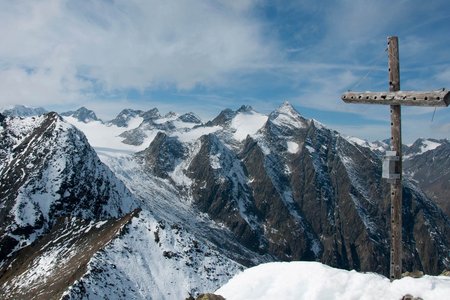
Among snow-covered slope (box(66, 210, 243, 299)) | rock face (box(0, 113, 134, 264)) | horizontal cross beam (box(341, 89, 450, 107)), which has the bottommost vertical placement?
snow-covered slope (box(66, 210, 243, 299))

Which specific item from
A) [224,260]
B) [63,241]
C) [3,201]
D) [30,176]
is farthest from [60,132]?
[224,260]

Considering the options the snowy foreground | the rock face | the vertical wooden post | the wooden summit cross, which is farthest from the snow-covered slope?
the wooden summit cross

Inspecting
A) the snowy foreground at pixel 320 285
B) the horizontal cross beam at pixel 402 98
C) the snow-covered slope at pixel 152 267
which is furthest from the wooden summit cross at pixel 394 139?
the snow-covered slope at pixel 152 267

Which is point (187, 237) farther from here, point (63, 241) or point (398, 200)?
point (398, 200)

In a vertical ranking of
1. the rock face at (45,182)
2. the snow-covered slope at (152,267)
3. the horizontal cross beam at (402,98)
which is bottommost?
the snow-covered slope at (152,267)

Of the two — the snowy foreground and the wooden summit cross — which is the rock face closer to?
the snowy foreground

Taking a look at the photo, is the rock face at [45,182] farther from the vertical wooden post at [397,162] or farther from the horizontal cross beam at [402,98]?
the horizontal cross beam at [402,98]
